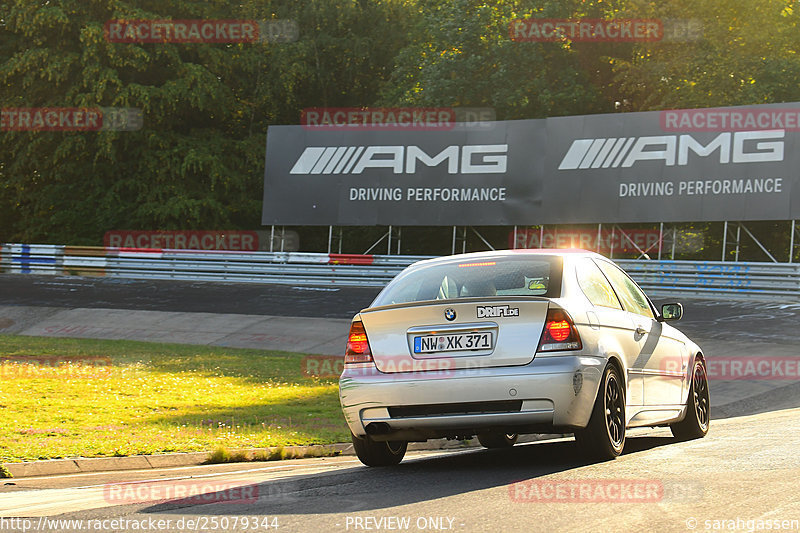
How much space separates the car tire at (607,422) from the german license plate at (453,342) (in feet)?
2.99

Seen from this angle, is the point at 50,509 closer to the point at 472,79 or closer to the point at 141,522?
the point at 141,522

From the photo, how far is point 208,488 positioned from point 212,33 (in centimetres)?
3858

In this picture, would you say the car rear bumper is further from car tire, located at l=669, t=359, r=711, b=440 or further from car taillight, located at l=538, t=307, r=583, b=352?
car tire, located at l=669, t=359, r=711, b=440

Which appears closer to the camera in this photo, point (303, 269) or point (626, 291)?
point (626, 291)

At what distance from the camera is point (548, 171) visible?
31734 millimetres

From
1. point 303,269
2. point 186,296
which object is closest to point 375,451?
point 186,296

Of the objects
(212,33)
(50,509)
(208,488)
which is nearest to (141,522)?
(50,509)

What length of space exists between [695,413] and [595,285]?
83.9 inches

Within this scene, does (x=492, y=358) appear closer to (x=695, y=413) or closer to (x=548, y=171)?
(x=695, y=413)

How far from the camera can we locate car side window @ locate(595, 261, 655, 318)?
29.4 feet

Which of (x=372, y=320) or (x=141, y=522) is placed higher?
(x=372, y=320)

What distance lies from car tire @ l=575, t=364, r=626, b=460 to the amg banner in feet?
→ 70.8

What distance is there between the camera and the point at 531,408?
7418mm

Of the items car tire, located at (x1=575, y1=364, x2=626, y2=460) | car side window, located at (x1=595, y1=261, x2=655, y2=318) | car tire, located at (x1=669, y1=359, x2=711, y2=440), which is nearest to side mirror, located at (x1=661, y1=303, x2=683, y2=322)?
car side window, located at (x1=595, y1=261, x2=655, y2=318)
